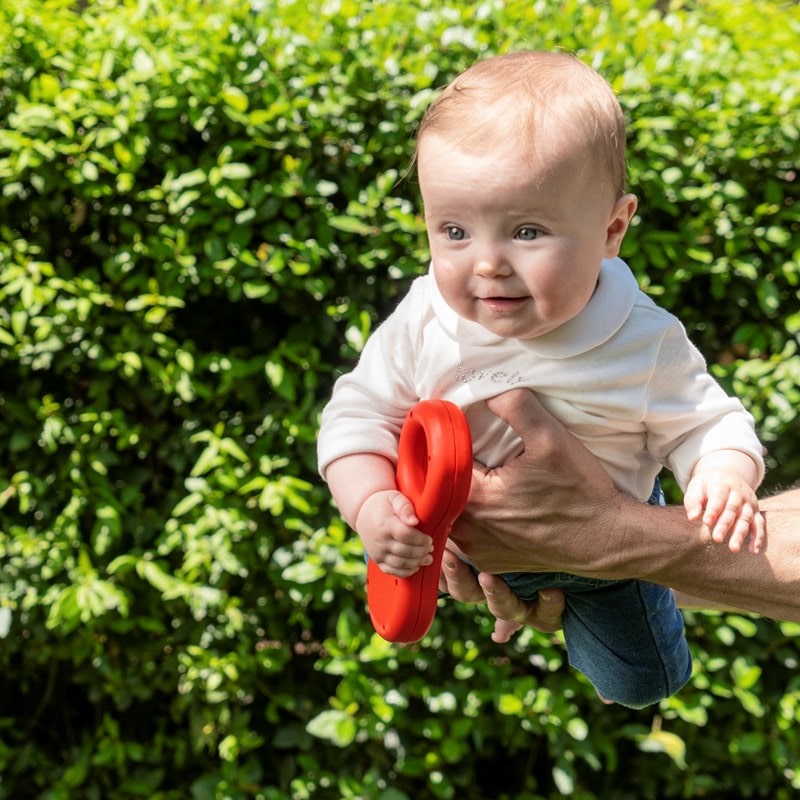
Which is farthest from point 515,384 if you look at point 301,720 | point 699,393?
point 301,720

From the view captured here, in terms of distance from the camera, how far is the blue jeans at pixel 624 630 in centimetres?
226

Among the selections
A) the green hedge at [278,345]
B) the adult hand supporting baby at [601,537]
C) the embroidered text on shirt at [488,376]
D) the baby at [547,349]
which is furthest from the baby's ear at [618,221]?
the green hedge at [278,345]

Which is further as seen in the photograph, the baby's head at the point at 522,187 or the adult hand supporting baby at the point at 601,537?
the adult hand supporting baby at the point at 601,537

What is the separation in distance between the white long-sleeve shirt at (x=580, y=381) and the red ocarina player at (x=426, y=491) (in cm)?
13

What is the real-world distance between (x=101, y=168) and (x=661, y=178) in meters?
1.83

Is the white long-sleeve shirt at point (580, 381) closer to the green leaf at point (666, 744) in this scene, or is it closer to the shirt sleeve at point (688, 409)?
the shirt sleeve at point (688, 409)

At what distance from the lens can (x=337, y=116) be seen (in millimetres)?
3553

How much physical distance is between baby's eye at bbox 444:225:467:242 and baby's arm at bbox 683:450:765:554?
0.56m

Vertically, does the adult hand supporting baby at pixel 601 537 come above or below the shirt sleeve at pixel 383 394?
below

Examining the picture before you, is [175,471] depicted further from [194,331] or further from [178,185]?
[178,185]

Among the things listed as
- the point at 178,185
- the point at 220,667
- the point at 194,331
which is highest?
the point at 178,185

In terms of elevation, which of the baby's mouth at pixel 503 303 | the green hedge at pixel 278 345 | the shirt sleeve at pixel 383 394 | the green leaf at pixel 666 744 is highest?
the baby's mouth at pixel 503 303

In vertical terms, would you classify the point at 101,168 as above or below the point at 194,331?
above

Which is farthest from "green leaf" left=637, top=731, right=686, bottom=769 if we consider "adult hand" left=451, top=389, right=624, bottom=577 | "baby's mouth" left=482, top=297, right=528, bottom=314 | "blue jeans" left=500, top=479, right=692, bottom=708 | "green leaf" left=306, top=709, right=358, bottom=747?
"baby's mouth" left=482, top=297, right=528, bottom=314
